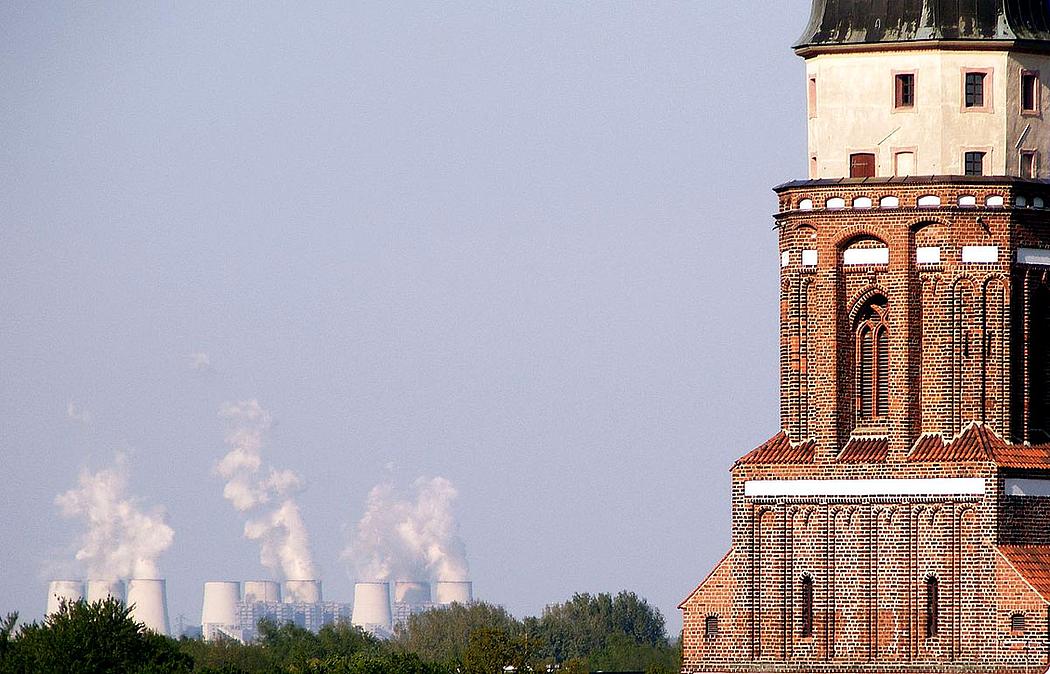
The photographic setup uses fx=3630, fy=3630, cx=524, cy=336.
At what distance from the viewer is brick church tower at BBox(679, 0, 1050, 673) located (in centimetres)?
8006

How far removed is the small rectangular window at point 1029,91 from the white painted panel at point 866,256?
4.53 metres

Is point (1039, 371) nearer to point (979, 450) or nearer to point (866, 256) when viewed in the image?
point (979, 450)

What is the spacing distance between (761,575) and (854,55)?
12041 mm

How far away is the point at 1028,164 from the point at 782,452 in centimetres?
855

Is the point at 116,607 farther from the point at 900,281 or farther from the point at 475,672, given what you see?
the point at 900,281

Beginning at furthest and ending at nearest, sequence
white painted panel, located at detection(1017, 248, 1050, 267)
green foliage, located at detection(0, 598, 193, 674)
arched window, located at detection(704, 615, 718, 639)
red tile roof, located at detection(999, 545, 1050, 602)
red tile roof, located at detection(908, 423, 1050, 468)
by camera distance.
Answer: green foliage, located at detection(0, 598, 193, 674) → arched window, located at detection(704, 615, 718, 639) → white painted panel, located at detection(1017, 248, 1050, 267) → red tile roof, located at detection(908, 423, 1050, 468) → red tile roof, located at detection(999, 545, 1050, 602)

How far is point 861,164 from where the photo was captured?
8244 cm

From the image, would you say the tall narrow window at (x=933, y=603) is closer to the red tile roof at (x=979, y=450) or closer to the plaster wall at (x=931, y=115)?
the red tile roof at (x=979, y=450)

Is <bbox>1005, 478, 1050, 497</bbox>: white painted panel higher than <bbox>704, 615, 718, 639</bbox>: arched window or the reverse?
higher

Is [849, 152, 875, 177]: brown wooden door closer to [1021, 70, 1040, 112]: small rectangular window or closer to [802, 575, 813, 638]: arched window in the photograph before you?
[1021, 70, 1040, 112]: small rectangular window

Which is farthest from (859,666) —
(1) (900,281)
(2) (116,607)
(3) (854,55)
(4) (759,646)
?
(2) (116,607)

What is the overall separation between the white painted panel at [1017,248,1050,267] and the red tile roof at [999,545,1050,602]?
6.41 meters

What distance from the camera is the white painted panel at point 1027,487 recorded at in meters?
79.8

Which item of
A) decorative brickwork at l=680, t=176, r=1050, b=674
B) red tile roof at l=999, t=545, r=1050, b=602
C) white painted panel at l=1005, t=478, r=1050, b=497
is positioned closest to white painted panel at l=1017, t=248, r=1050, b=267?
decorative brickwork at l=680, t=176, r=1050, b=674
